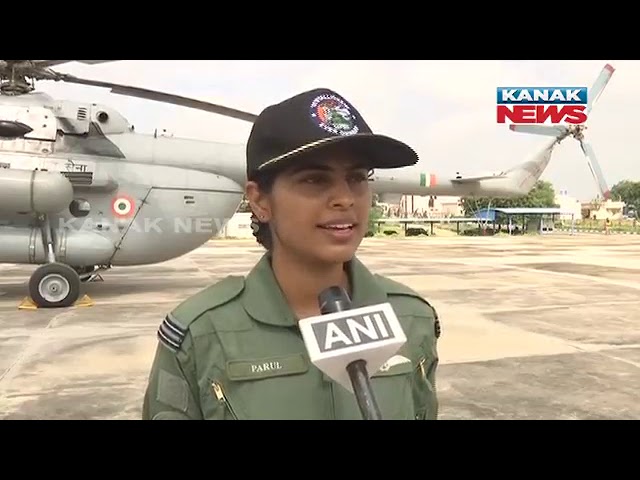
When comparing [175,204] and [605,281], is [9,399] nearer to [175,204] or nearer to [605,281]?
[175,204]

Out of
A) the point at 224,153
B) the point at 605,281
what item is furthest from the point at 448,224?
the point at 224,153

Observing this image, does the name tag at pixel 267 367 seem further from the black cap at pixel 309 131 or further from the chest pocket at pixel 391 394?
the black cap at pixel 309 131

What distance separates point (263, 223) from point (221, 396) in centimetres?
38

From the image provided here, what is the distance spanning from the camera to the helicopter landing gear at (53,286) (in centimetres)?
754

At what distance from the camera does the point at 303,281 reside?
4.08 feet

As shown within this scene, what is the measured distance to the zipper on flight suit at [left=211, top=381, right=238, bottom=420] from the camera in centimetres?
111

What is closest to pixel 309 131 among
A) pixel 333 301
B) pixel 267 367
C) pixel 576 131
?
pixel 333 301

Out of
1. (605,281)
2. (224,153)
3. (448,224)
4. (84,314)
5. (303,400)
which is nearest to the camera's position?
(303,400)

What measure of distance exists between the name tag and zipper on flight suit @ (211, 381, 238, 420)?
0.03 metres

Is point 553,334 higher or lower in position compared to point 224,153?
lower

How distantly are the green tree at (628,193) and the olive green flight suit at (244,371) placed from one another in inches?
2691

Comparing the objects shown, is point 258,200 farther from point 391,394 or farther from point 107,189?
point 107,189
